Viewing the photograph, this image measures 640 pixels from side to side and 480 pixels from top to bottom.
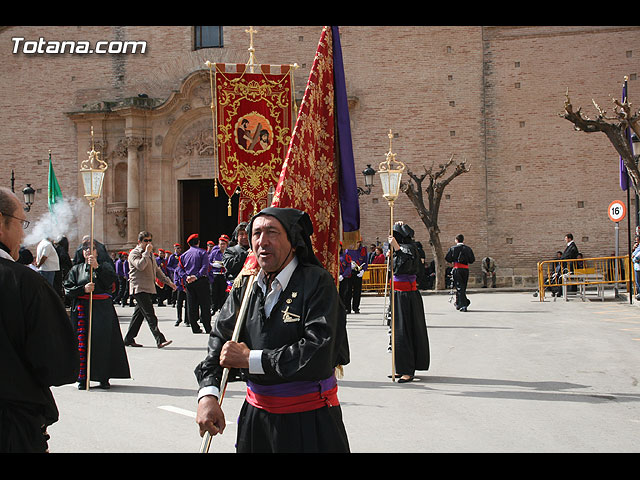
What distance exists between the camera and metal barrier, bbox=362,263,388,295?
1049 inches

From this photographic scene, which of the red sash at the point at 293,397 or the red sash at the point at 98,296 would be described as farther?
the red sash at the point at 98,296

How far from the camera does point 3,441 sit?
320cm

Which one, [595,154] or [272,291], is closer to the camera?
[272,291]

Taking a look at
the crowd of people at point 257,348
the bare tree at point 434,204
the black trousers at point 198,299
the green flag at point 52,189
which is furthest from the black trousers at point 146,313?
the bare tree at point 434,204

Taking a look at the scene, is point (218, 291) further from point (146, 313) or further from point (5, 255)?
point (5, 255)

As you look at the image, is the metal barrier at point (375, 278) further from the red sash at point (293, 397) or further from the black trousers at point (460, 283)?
the red sash at point (293, 397)

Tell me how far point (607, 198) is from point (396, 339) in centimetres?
2175

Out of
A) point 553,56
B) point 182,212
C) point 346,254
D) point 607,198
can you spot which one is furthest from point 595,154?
point 182,212

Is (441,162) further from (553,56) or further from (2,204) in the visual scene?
(2,204)

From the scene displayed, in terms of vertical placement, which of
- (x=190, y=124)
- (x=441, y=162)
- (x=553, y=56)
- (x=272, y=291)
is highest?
(x=553, y=56)

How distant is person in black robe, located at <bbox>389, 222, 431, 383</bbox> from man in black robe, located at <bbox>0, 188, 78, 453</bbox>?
617 cm

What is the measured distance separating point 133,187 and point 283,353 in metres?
27.3

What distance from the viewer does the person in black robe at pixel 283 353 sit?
3312 mm

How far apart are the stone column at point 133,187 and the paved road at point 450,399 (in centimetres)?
1591
